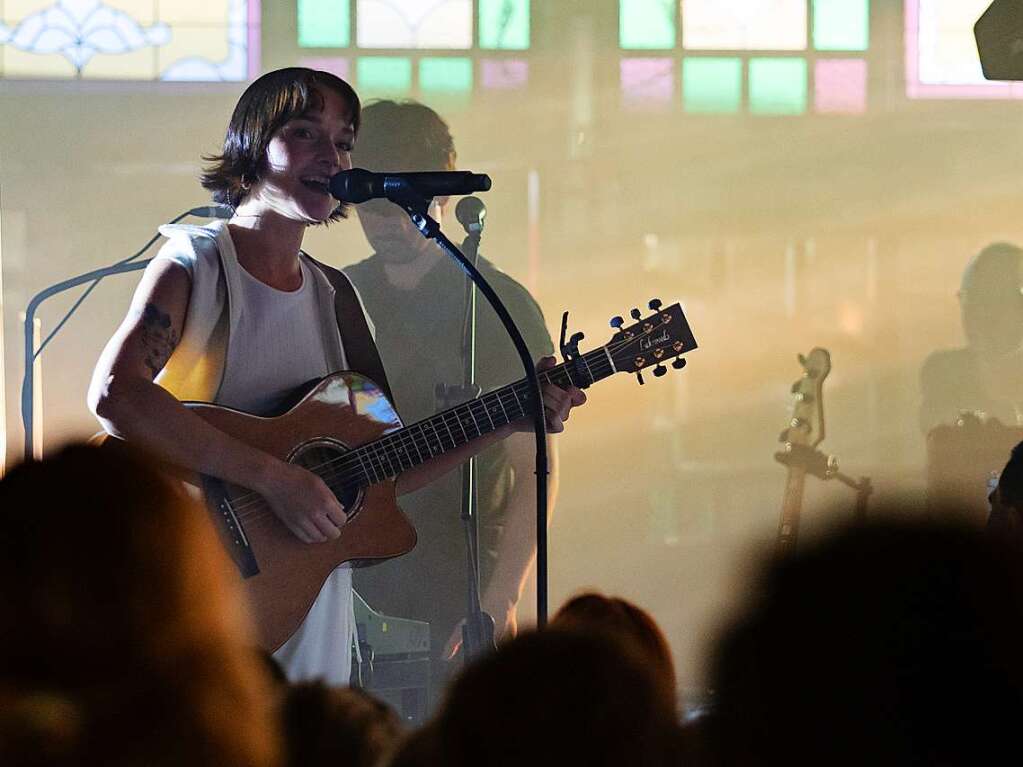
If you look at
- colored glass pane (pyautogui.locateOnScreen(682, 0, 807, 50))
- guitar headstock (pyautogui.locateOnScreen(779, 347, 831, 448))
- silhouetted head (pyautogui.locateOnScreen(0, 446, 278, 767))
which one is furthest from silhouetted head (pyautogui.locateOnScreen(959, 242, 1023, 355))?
silhouetted head (pyautogui.locateOnScreen(0, 446, 278, 767))

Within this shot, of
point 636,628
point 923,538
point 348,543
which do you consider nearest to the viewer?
point 923,538

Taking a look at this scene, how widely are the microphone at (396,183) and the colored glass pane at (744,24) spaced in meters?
1.86

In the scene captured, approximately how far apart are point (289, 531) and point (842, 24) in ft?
8.13

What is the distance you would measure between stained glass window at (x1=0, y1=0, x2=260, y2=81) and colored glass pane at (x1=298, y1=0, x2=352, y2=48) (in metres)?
0.13

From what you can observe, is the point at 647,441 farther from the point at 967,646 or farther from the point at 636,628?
the point at 967,646

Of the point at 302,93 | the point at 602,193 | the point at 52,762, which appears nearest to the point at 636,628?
the point at 52,762

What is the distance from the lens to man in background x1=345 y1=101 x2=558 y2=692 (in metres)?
3.85

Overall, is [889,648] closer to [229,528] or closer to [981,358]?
[229,528]

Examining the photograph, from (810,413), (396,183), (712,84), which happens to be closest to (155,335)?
(396,183)

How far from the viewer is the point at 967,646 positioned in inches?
29.8

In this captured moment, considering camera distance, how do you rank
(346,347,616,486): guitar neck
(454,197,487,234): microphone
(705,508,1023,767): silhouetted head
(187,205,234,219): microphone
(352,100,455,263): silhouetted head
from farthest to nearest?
1. (352,100,455,263): silhouetted head
2. (187,205,234,219): microphone
3. (454,197,487,234): microphone
4. (346,347,616,486): guitar neck
5. (705,508,1023,767): silhouetted head

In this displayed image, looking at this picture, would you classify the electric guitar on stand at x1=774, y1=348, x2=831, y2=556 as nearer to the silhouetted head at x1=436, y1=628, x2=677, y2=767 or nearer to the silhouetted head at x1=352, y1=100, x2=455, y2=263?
the silhouetted head at x1=352, y1=100, x2=455, y2=263

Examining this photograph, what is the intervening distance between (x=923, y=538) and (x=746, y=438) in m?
3.57

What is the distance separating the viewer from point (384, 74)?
162 inches
